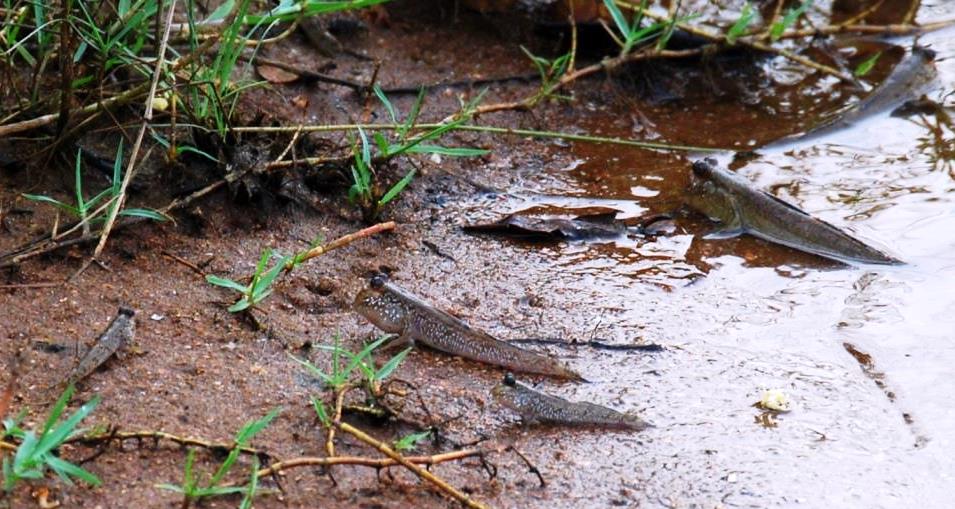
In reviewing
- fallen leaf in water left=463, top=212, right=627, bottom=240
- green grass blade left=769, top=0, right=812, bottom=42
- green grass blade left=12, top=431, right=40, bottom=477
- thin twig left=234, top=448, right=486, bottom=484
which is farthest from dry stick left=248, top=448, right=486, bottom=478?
green grass blade left=769, top=0, right=812, bottom=42

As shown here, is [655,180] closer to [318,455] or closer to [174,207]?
[174,207]

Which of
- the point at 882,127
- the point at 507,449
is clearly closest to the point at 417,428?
the point at 507,449

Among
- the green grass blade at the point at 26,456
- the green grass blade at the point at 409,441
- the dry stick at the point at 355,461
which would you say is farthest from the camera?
the green grass blade at the point at 409,441

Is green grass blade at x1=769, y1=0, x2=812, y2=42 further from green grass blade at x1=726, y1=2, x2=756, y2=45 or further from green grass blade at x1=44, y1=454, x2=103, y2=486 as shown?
green grass blade at x1=44, y1=454, x2=103, y2=486

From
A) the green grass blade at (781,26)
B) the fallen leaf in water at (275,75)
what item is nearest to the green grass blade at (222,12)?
the fallen leaf in water at (275,75)

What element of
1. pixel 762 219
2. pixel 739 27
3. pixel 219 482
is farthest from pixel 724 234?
pixel 219 482

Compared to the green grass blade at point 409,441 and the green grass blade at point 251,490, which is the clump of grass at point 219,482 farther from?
the green grass blade at point 409,441
